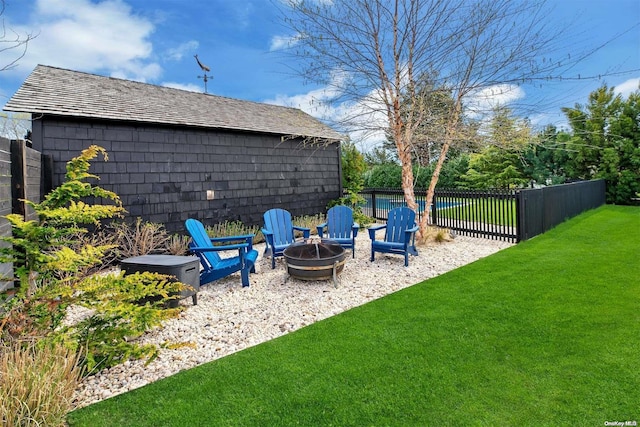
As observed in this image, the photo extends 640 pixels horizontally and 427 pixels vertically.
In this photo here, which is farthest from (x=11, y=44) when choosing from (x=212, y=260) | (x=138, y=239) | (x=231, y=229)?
(x=231, y=229)

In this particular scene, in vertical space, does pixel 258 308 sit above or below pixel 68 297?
below

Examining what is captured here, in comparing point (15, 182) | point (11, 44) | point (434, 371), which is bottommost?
point (434, 371)

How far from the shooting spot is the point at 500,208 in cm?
819

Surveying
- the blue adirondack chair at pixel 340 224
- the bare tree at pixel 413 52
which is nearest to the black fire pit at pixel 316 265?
the blue adirondack chair at pixel 340 224

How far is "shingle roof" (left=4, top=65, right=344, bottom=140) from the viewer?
588cm

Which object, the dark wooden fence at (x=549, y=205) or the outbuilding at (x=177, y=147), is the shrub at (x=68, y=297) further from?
the dark wooden fence at (x=549, y=205)

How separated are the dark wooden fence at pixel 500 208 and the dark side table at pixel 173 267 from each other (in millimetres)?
5181

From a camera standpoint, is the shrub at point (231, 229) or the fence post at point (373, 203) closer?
the shrub at point (231, 229)

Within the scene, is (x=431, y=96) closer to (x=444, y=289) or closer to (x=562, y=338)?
(x=444, y=289)

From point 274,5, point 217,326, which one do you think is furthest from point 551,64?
point 217,326

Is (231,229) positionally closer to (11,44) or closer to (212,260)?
(212,260)

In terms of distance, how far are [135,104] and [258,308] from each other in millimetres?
5661

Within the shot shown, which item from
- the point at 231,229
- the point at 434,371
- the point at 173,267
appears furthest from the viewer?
the point at 231,229

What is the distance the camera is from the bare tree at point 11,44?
2.50m
